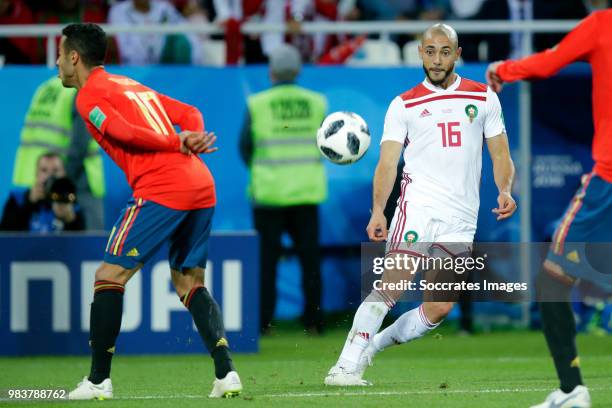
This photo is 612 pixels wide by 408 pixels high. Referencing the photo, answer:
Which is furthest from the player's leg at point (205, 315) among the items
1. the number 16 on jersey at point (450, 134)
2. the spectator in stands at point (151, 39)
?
the spectator in stands at point (151, 39)

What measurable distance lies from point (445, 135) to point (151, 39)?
586cm

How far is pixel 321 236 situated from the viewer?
1207 centimetres

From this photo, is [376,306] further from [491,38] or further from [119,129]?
[491,38]

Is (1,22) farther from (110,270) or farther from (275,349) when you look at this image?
(110,270)

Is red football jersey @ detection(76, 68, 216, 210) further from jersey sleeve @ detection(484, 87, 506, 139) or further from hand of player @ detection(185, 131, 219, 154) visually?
jersey sleeve @ detection(484, 87, 506, 139)

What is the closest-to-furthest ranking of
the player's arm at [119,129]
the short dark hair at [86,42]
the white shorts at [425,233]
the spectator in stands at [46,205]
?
1. the player's arm at [119,129]
2. the short dark hair at [86,42]
3. the white shorts at [425,233]
4. the spectator in stands at [46,205]

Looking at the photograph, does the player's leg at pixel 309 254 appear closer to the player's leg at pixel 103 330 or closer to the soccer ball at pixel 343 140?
the soccer ball at pixel 343 140

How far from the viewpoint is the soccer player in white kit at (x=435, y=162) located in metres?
7.24

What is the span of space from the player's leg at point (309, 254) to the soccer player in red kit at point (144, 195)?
4214 millimetres

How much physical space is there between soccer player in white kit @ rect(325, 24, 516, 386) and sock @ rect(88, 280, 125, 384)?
1.31 metres

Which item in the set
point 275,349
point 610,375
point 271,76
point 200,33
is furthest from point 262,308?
point 610,375

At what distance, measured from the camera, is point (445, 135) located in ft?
23.8

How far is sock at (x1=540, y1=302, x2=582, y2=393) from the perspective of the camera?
19.2ft
